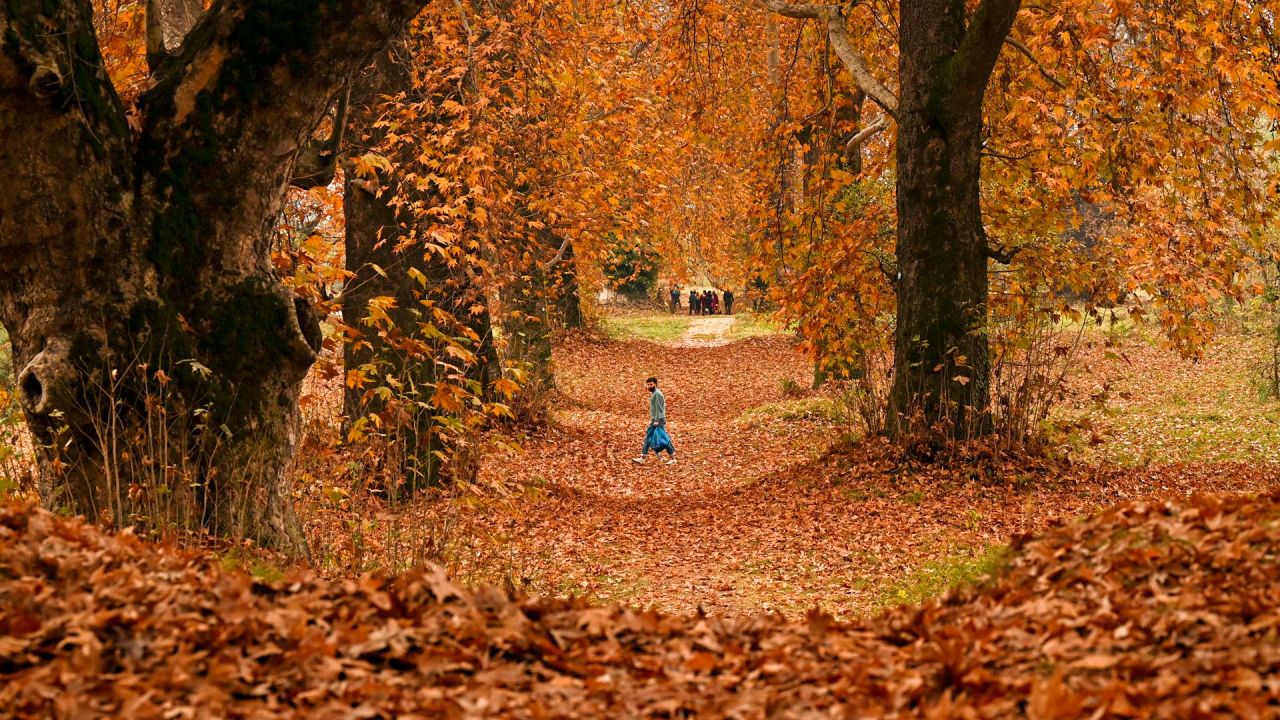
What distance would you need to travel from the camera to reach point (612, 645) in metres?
4.09

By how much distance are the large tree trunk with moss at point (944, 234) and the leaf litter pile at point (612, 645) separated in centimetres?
632

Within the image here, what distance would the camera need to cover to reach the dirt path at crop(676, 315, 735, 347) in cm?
3750

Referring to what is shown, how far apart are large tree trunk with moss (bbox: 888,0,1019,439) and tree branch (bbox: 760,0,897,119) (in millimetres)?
806

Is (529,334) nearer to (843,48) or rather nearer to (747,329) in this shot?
(843,48)

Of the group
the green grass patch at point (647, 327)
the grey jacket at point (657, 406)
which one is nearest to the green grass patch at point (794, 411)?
the grey jacket at point (657, 406)

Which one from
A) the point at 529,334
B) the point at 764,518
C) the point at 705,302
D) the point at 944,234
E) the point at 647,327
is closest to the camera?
the point at 764,518

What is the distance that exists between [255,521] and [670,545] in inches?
198

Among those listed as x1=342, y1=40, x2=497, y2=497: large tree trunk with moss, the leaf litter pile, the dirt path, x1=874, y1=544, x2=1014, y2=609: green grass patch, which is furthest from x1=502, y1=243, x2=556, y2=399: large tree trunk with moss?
the dirt path

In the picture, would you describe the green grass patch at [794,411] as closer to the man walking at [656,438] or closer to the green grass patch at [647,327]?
the man walking at [656,438]

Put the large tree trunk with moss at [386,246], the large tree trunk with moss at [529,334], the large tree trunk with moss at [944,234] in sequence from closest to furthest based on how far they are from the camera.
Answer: the large tree trunk with moss at [944,234], the large tree trunk with moss at [386,246], the large tree trunk with moss at [529,334]

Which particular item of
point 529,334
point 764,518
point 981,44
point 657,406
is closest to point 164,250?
point 764,518

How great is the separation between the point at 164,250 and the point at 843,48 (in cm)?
884

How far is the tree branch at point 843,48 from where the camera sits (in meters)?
12.1

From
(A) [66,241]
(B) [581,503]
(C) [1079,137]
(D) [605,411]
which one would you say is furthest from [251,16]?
(D) [605,411]
